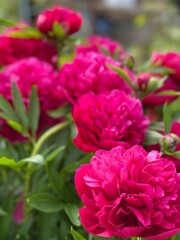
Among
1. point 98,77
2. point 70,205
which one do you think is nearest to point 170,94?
point 98,77

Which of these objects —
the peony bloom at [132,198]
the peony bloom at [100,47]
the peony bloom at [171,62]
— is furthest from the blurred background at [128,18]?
the peony bloom at [132,198]

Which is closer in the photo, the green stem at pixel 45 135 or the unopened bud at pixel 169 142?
the unopened bud at pixel 169 142

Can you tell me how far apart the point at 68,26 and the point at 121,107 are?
0.29 m

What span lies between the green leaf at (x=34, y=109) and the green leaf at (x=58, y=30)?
0.16 metres

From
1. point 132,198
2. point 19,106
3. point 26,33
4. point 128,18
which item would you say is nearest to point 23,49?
point 26,33

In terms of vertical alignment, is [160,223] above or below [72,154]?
above

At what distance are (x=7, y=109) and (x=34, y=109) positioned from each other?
0.04m

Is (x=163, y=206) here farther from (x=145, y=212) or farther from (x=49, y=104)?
(x=49, y=104)

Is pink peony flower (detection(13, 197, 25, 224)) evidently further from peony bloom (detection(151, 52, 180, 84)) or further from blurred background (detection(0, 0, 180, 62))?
blurred background (detection(0, 0, 180, 62))

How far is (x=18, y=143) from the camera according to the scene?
749 millimetres

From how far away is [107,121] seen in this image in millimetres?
585

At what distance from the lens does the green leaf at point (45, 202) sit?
0.57 m

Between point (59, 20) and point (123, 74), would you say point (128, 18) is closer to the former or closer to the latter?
point (59, 20)

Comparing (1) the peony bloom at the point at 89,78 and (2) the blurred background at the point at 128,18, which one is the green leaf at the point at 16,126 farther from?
(2) the blurred background at the point at 128,18
